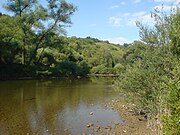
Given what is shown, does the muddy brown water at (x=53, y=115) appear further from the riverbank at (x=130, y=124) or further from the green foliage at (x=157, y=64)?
the green foliage at (x=157, y=64)

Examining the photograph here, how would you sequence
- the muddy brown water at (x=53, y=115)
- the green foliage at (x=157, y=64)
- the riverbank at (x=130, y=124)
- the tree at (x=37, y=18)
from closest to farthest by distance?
the green foliage at (x=157, y=64), the riverbank at (x=130, y=124), the muddy brown water at (x=53, y=115), the tree at (x=37, y=18)

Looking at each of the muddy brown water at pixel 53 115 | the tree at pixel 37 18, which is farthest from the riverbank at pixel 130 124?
the tree at pixel 37 18

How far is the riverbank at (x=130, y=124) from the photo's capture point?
53.5 ft

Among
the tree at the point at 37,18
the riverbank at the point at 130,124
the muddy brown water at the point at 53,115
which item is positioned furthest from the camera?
the tree at the point at 37,18

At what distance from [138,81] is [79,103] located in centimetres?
1008

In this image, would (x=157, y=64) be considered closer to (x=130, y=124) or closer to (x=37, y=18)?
(x=130, y=124)

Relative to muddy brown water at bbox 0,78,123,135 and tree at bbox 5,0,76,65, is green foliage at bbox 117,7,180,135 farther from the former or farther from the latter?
tree at bbox 5,0,76,65

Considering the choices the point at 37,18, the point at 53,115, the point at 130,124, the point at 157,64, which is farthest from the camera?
the point at 37,18

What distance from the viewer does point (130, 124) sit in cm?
1859

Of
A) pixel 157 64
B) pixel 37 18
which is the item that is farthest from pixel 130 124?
pixel 37 18

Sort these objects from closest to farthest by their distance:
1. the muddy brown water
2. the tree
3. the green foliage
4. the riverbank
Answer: the green foliage < the riverbank < the muddy brown water < the tree

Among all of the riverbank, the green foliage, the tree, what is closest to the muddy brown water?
the riverbank

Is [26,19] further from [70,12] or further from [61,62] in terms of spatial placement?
[61,62]

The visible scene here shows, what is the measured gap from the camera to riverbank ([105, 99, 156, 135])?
53.5 ft
